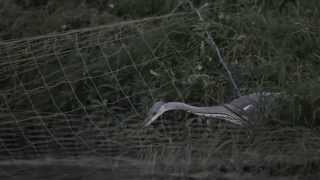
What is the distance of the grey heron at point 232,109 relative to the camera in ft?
13.0

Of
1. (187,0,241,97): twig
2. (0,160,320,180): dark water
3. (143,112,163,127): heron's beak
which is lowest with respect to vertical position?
(0,160,320,180): dark water

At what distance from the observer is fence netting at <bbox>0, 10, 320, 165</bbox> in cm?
388

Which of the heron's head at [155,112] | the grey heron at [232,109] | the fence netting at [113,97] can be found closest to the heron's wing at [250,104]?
the grey heron at [232,109]

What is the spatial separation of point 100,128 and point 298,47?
1552 mm

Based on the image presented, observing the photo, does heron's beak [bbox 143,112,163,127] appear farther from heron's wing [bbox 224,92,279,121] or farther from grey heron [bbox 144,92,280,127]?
heron's wing [bbox 224,92,279,121]

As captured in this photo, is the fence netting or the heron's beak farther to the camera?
the heron's beak

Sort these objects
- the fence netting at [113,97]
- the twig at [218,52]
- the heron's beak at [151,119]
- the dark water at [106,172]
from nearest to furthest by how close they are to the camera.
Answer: the dark water at [106,172]
the fence netting at [113,97]
the heron's beak at [151,119]
the twig at [218,52]

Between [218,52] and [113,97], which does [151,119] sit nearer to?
[113,97]

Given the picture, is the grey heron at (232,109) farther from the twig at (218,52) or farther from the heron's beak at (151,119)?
the twig at (218,52)

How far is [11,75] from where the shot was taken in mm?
4520

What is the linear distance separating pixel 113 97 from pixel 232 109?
878 mm

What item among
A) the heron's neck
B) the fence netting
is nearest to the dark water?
the fence netting

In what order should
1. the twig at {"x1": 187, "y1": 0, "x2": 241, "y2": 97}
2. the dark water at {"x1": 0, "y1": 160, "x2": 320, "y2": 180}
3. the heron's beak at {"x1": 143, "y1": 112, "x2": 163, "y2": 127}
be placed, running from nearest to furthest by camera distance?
the dark water at {"x1": 0, "y1": 160, "x2": 320, "y2": 180} → the heron's beak at {"x1": 143, "y1": 112, "x2": 163, "y2": 127} → the twig at {"x1": 187, "y1": 0, "x2": 241, "y2": 97}

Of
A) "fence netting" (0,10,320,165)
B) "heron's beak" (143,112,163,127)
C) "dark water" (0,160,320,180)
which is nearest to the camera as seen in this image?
"dark water" (0,160,320,180)
